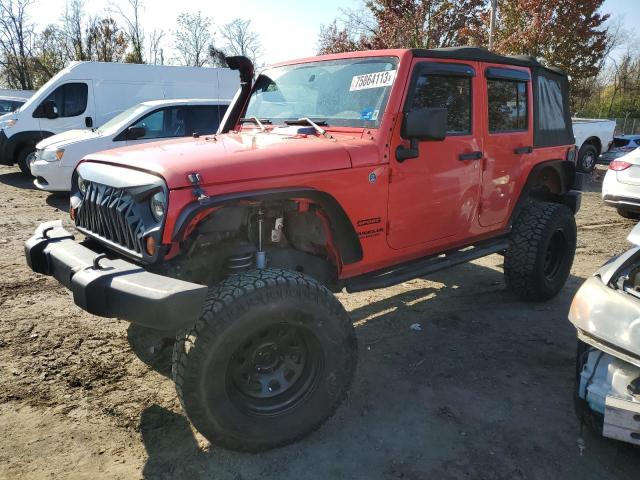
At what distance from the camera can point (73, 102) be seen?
1069 centimetres

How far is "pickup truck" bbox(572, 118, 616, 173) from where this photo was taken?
1368cm

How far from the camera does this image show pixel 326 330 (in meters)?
2.68

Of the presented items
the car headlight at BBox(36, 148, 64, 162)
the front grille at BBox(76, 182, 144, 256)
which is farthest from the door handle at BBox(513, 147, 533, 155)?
the car headlight at BBox(36, 148, 64, 162)

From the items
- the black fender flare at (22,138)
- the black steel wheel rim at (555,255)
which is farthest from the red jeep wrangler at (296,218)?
the black fender flare at (22,138)

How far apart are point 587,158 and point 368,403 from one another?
44.5 ft

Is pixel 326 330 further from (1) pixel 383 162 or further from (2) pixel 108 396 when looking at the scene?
(2) pixel 108 396

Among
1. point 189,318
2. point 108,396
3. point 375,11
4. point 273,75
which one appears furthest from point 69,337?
point 375,11

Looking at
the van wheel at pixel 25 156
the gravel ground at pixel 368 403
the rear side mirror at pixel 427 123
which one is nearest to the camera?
the gravel ground at pixel 368 403

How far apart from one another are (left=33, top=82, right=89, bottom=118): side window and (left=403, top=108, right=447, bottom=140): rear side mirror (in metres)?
9.66

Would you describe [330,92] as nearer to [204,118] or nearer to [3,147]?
[204,118]

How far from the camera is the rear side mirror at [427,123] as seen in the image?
304 cm

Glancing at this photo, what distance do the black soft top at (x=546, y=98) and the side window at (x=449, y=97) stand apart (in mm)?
270

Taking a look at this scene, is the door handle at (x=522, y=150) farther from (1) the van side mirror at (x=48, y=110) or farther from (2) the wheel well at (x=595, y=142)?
(2) the wheel well at (x=595, y=142)

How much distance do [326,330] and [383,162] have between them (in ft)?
3.78
